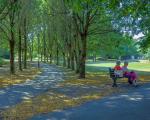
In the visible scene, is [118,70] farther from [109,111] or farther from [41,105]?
[109,111]

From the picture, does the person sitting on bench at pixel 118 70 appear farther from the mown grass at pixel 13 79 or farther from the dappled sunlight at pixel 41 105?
the mown grass at pixel 13 79

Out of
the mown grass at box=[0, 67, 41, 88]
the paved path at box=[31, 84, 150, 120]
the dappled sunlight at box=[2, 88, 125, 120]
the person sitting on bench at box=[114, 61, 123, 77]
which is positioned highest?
the person sitting on bench at box=[114, 61, 123, 77]

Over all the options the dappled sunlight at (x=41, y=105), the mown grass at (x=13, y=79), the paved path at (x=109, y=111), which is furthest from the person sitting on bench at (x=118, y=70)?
the paved path at (x=109, y=111)

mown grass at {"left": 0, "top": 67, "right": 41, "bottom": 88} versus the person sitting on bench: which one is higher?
Result: the person sitting on bench

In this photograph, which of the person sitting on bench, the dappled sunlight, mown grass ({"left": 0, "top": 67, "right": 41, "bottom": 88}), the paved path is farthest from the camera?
mown grass ({"left": 0, "top": 67, "right": 41, "bottom": 88})

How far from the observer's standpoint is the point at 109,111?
10.8 m

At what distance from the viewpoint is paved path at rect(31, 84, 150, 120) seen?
996 cm

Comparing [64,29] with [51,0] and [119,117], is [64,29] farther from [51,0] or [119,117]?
[119,117]

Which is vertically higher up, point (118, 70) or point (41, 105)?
point (118, 70)

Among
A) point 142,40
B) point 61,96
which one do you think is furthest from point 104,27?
point 61,96

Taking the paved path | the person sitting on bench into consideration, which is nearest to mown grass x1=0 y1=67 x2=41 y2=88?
the person sitting on bench


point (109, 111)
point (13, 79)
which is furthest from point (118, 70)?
point (109, 111)

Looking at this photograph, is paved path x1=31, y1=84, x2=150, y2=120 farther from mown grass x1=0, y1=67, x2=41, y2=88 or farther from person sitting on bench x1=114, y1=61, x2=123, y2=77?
mown grass x1=0, y1=67, x2=41, y2=88

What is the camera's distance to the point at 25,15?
A: 35.9 m
